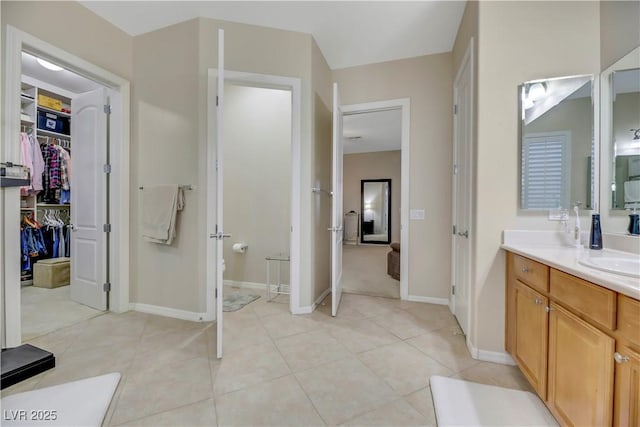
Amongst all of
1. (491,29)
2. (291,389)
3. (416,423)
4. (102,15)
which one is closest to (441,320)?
(416,423)

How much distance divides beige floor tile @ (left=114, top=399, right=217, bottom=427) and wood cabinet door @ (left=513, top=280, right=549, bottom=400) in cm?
167

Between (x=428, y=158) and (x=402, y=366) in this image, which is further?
(x=428, y=158)

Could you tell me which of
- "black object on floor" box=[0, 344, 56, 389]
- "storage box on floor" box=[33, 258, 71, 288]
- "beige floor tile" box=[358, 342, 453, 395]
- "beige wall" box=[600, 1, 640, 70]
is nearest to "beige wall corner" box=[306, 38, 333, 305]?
"beige floor tile" box=[358, 342, 453, 395]

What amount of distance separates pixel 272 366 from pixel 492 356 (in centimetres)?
153

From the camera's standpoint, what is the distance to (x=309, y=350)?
208 cm

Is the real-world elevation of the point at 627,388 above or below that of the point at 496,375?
above

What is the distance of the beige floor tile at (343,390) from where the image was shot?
4.81 ft

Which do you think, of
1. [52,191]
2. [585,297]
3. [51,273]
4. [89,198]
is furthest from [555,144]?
[52,191]

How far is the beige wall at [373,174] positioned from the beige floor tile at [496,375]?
19.7ft

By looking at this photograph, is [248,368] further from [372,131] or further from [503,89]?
[372,131]

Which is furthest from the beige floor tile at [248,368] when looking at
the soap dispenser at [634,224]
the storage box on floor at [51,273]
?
the storage box on floor at [51,273]

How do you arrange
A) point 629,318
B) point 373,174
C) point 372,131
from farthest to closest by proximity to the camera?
point 373,174, point 372,131, point 629,318

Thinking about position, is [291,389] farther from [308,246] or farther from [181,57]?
[181,57]

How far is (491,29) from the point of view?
1.90 m
